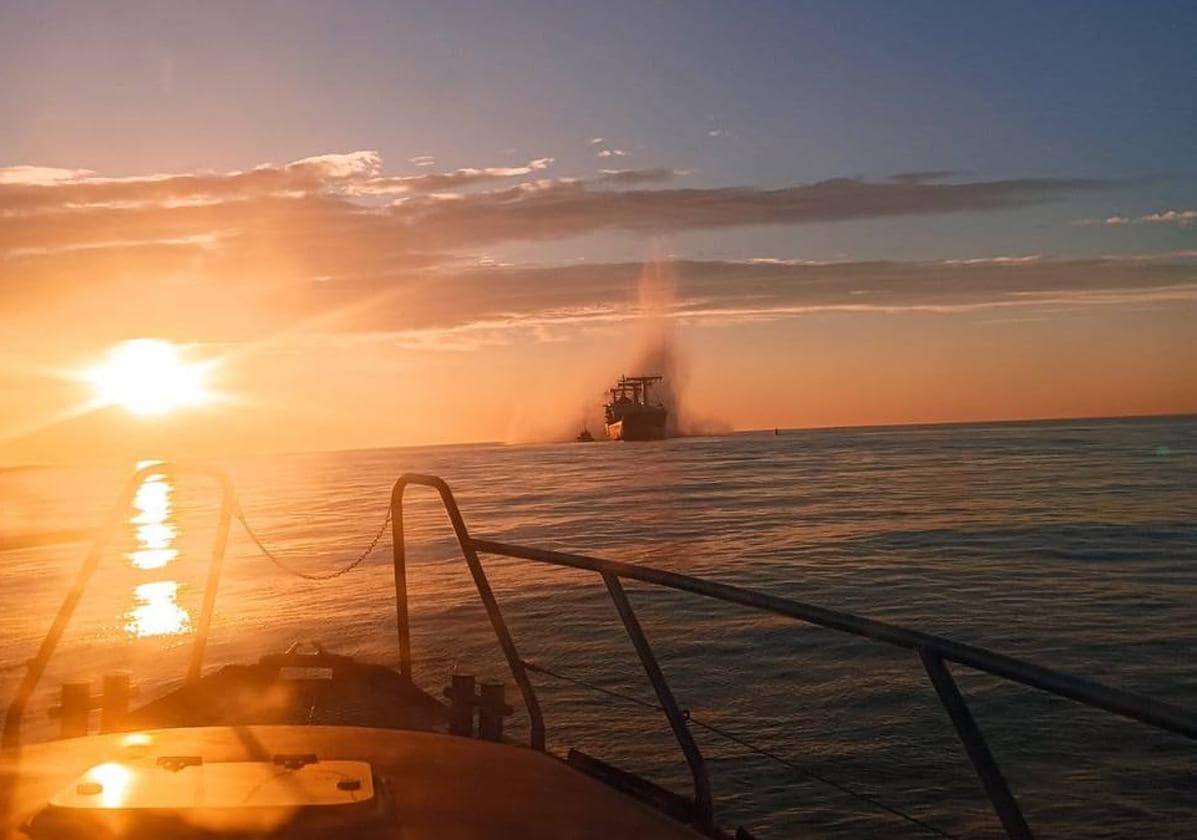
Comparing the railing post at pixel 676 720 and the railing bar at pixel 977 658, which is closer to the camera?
the railing bar at pixel 977 658

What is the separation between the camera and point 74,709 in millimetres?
5574

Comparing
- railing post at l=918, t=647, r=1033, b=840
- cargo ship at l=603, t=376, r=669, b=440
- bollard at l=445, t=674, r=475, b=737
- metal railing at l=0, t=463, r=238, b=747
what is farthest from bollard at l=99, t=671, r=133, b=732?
cargo ship at l=603, t=376, r=669, b=440

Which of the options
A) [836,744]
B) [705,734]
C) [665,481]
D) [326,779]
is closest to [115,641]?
[705,734]

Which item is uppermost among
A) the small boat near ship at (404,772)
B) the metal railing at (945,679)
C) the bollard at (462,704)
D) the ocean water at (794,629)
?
the metal railing at (945,679)

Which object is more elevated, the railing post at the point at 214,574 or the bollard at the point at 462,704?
the railing post at the point at 214,574

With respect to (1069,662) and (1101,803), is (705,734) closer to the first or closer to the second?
(1101,803)

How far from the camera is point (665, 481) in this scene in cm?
7888

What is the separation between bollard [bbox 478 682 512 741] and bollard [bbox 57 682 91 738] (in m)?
2.14

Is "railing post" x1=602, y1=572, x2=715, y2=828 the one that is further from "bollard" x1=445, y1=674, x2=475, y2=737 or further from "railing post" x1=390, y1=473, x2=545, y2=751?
"bollard" x1=445, y1=674, x2=475, y2=737

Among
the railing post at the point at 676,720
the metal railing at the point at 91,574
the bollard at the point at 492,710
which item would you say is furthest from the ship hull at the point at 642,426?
the railing post at the point at 676,720

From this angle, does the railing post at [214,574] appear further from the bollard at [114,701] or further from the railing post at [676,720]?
the railing post at [676,720]

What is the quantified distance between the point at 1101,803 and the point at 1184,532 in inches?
1165

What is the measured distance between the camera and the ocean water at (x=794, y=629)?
1127cm

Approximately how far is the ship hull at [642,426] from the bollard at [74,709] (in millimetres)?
165852
